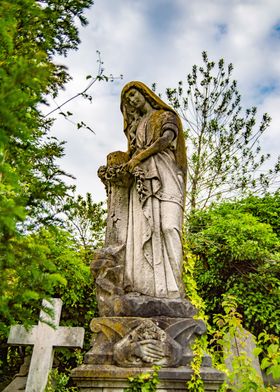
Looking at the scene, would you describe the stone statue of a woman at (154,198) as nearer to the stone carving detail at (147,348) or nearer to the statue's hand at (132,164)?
the statue's hand at (132,164)

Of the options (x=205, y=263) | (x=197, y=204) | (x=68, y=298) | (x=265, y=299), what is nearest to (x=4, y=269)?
(x=68, y=298)

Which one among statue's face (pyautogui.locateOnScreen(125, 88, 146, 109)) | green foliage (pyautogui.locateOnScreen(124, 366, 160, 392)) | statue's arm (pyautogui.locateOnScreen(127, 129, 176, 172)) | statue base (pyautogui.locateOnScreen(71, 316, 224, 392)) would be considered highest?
statue's face (pyautogui.locateOnScreen(125, 88, 146, 109))

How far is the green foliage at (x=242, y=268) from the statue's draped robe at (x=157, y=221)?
286cm

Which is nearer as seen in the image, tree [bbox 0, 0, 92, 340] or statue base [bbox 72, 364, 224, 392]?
tree [bbox 0, 0, 92, 340]

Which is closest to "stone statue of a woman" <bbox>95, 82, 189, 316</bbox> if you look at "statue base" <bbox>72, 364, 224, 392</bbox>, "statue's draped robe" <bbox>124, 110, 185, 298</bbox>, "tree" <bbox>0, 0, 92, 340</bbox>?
"statue's draped robe" <bbox>124, 110, 185, 298</bbox>

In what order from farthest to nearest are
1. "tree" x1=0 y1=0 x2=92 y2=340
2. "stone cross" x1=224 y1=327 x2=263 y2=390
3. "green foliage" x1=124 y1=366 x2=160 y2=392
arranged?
"stone cross" x1=224 y1=327 x2=263 y2=390 → "green foliage" x1=124 y1=366 x2=160 y2=392 → "tree" x1=0 y1=0 x2=92 y2=340

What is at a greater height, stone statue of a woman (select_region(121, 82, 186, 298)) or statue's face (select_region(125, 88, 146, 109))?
statue's face (select_region(125, 88, 146, 109))

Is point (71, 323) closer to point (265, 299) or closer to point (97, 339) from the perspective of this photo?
point (97, 339)

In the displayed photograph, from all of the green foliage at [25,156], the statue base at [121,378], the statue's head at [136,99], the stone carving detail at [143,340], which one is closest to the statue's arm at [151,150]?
the statue's head at [136,99]

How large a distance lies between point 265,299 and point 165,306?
3369mm

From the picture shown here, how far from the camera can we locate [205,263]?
6848 millimetres

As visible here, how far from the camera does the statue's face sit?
14.4 feet

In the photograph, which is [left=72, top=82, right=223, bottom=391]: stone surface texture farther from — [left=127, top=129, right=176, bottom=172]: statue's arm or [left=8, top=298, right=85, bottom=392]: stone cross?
[left=8, top=298, right=85, bottom=392]: stone cross

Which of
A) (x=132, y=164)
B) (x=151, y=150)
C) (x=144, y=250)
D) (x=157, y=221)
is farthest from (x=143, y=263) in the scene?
(x=151, y=150)
